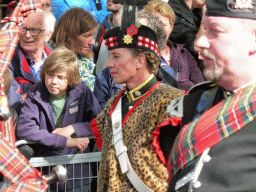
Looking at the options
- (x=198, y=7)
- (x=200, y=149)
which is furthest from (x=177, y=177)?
(x=198, y=7)

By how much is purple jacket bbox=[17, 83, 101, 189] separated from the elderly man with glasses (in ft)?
0.98

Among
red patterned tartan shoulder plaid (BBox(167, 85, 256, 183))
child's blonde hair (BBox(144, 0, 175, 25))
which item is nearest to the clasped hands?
child's blonde hair (BBox(144, 0, 175, 25))

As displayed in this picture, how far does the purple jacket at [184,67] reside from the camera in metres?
4.47

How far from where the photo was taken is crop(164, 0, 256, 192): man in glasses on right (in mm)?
1626

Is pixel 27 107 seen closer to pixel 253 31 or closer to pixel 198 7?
pixel 253 31

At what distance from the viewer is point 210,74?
5.71ft

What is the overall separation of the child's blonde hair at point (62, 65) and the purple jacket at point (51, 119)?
0.10m

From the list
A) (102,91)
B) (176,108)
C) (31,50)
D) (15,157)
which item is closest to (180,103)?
(176,108)

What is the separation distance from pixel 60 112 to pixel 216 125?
2.35 meters

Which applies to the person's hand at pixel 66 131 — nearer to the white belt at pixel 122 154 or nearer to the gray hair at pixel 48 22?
the white belt at pixel 122 154

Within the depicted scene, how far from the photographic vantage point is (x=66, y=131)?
12.2 feet

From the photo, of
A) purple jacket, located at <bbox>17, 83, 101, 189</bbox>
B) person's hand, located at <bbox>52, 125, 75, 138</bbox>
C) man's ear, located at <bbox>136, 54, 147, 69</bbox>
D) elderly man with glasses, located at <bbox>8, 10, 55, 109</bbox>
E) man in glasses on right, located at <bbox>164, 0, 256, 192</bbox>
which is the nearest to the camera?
man in glasses on right, located at <bbox>164, 0, 256, 192</bbox>

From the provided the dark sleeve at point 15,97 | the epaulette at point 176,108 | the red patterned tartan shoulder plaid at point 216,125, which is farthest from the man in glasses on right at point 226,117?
the dark sleeve at point 15,97

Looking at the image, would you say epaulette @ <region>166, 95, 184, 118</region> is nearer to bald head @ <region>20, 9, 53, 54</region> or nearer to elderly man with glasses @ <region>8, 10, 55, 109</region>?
elderly man with glasses @ <region>8, 10, 55, 109</region>
